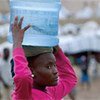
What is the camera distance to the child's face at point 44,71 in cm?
367

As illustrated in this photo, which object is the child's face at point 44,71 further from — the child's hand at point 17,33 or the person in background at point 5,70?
the person in background at point 5,70

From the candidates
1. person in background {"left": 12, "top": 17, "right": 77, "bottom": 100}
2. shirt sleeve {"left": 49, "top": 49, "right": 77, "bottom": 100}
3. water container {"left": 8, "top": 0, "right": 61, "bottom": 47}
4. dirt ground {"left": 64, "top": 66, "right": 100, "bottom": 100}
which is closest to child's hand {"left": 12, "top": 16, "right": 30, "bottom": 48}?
person in background {"left": 12, "top": 17, "right": 77, "bottom": 100}

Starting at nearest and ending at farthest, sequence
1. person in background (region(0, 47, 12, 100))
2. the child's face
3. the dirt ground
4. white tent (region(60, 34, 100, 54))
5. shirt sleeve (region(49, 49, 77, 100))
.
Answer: the child's face
shirt sleeve (region(49, 49, 77, 100))
person in background (region(0, 47, 12, 100))
the dirt ground
white tent (region(60, 34, 100, 54))

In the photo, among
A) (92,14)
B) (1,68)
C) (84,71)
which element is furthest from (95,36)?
(92,14)

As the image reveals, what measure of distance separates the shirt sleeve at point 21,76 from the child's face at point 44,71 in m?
0.22

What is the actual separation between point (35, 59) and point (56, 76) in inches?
7.1

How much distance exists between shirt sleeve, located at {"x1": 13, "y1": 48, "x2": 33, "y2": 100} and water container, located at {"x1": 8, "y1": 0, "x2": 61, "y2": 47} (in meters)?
0.31

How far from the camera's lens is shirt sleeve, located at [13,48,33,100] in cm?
340

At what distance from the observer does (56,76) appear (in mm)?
3688

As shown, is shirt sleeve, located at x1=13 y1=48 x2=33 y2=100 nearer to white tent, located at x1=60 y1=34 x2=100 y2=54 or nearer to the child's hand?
the child's hand

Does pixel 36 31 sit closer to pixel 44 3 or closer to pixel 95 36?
pixel 44 3

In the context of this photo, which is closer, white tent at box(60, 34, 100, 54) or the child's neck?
the child's neck

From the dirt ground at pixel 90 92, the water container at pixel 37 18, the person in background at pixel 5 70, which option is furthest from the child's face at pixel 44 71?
the dirt ground at pixel 90 92

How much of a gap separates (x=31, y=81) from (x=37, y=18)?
506mm
